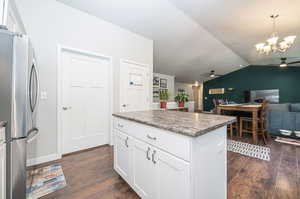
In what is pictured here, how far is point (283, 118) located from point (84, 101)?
4.75 metres

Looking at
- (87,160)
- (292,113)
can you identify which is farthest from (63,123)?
(292,113)

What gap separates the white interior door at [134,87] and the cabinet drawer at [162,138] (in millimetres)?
1728

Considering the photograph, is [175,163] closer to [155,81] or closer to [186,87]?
[155,81]

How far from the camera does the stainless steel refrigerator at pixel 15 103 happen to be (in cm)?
93

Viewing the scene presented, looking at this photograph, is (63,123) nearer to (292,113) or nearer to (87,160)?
(87,160)

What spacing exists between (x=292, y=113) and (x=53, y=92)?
5218 mm

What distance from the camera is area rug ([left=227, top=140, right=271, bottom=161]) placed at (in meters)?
2.30

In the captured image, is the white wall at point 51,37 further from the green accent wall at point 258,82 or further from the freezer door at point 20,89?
the green accent wall at point 258,82

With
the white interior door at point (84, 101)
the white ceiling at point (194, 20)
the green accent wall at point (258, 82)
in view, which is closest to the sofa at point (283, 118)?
the white ceiling at point (194, 20)

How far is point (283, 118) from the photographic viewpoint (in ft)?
10.6

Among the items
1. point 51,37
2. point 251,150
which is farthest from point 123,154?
point 251,150

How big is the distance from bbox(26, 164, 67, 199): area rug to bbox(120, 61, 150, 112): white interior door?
5.27ft

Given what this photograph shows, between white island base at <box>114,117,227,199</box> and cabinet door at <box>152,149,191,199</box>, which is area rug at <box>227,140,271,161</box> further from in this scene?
cabinet door at <box>152,149,191,199</box>

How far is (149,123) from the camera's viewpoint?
1125 mm
